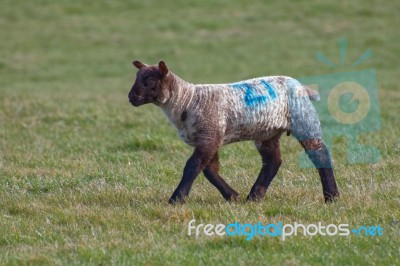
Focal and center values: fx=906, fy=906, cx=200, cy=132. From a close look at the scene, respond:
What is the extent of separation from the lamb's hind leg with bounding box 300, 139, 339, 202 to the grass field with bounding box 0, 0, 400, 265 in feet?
0.57

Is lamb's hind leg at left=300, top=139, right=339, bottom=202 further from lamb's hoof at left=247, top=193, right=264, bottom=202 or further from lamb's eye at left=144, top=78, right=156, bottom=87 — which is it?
lamb's eye at left=144, top=78, right=156, bottom=87

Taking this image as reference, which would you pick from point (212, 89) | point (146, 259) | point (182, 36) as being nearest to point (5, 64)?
point (182, 36)

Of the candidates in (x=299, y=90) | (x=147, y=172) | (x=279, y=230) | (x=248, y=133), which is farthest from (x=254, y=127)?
(x=147, y=172)

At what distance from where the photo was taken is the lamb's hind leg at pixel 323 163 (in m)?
8.62

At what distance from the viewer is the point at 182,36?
3025 centimetres

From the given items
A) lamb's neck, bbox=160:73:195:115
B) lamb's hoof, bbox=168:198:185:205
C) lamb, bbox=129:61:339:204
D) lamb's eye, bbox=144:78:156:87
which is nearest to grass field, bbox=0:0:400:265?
lamb's hoof, bbox=168:198:185:205

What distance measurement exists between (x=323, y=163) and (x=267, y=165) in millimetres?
598

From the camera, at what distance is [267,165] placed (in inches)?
354

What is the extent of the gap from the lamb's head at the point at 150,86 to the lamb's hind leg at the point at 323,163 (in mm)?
1471

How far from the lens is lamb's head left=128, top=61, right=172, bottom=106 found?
8312 millimetres

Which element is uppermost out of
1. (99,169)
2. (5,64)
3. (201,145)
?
(201,145)

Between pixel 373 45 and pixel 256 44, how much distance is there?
12.1 ft

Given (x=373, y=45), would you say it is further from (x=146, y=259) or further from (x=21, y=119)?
(x=146, y=259)

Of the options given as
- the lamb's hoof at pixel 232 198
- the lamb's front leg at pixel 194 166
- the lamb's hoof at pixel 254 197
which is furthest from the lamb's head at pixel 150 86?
the lamb's hoof at pixel 254 197
